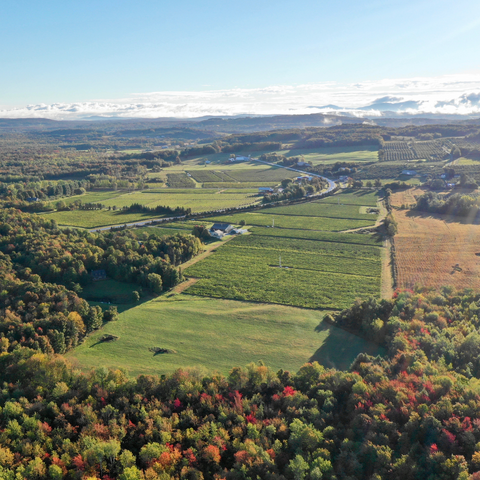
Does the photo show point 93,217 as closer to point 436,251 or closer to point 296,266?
point 296,266

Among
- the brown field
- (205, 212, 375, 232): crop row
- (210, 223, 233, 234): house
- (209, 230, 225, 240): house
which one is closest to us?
the brown field

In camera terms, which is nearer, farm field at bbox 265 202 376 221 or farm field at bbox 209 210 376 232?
farm field at bbox 209 210 376 232

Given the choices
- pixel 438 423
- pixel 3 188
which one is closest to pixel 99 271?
pixel 438 423

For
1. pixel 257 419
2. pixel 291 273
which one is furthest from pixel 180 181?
pixel 257 419

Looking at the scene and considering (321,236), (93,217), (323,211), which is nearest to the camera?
(321,236)

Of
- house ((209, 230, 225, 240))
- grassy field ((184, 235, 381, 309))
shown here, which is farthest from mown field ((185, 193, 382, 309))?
house ((209, 230, 225, 240))

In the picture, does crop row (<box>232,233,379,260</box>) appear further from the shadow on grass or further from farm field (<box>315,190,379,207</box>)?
farm field (<box>315,190,379,207</box>)

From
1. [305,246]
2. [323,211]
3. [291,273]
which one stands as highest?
[323,211]
